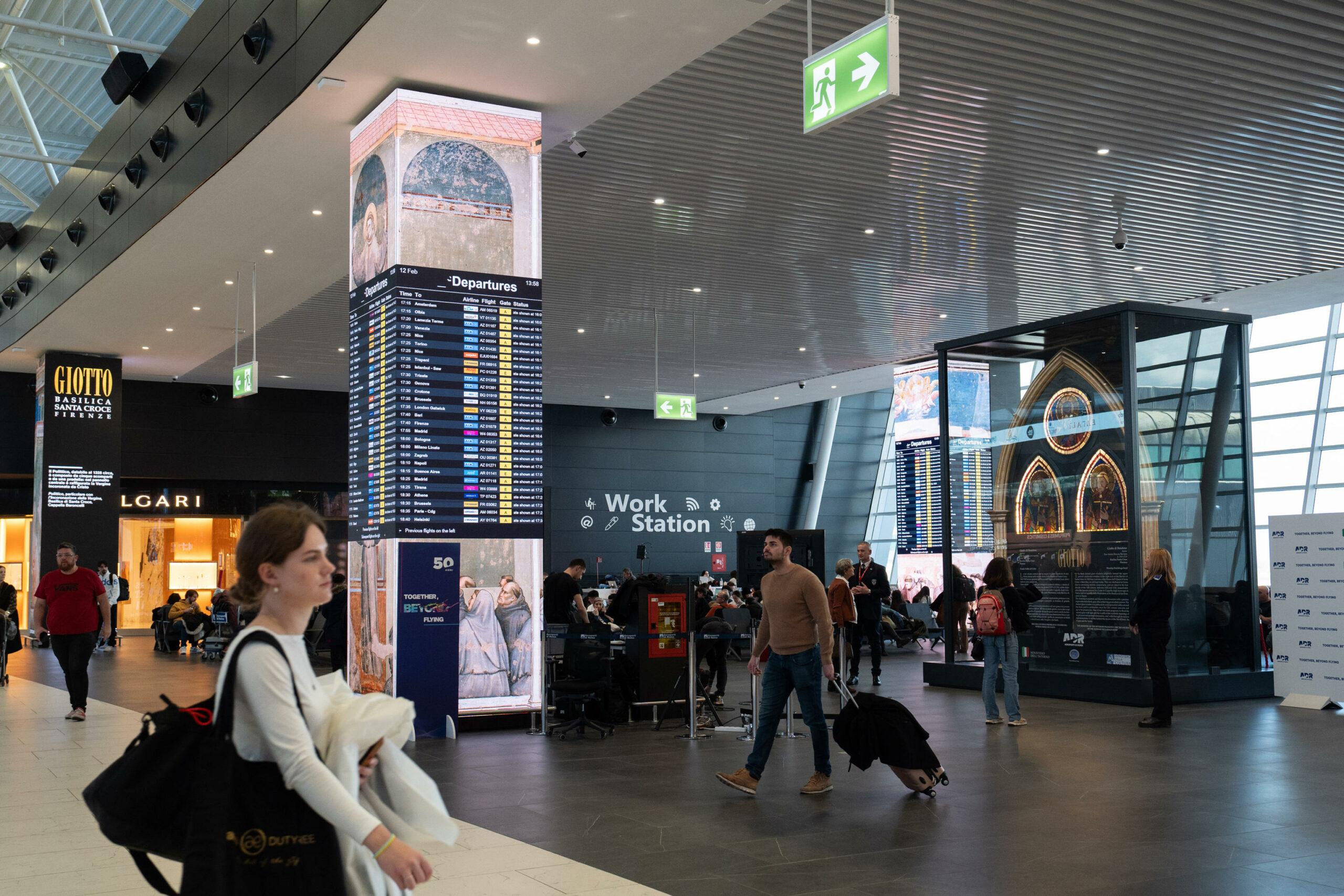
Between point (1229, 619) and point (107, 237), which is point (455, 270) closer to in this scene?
point (107, 237)

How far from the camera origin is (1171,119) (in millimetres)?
9383

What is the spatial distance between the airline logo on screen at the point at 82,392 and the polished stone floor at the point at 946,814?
11.3 meters

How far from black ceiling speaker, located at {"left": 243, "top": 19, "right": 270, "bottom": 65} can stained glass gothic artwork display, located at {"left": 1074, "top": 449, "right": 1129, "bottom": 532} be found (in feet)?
26.5

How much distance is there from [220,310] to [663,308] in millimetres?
5812

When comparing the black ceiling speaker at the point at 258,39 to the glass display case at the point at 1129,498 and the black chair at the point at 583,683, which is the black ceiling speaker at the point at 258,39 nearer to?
the black chair at the point at 583,683

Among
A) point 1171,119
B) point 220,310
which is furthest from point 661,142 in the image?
point 220,310

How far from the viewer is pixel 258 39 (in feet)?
29.3

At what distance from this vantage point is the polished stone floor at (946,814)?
4.61m

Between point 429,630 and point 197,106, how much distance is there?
521 cm

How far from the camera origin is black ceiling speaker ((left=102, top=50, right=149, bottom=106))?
11203 millimetres

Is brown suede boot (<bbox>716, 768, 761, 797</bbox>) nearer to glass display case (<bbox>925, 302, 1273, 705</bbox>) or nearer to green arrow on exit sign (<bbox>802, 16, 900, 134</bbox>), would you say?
green arrow on exit sign (<bbox>802, 16, 900, 134</bbox>)

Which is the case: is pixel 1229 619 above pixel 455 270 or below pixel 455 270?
below

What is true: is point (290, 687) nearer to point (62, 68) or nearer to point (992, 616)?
point (992, 616)

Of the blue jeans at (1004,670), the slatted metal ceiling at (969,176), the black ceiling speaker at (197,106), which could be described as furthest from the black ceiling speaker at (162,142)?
the blue jeans at (1004,670)
